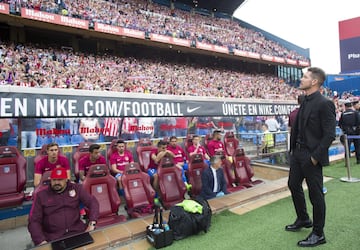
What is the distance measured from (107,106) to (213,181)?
108 inches

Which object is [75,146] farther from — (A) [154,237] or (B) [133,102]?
(A) [154,237]

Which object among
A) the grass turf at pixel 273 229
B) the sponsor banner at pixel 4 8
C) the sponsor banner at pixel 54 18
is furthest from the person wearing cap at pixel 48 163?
the sponsor banner at pixel 54 18

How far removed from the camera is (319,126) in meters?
2.72

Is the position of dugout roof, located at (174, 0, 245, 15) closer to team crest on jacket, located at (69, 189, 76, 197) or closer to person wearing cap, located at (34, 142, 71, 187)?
person wearing cap, located at (34, 142, 71, 187)

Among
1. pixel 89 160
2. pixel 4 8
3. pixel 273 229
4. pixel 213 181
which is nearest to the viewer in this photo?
pixel 273 229

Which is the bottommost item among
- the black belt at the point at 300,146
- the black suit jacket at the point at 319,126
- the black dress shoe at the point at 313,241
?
the black dress shoe at the point at 313,241

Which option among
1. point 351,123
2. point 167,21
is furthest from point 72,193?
point 167,21

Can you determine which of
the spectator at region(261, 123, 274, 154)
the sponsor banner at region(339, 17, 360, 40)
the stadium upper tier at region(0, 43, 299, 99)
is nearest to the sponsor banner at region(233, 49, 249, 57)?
the stadium upper tier at region(0, 43, 299, 99)

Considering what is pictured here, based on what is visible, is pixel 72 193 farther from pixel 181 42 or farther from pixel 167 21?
pixel 167 21

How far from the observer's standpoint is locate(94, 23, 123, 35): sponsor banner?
1694 centimetres

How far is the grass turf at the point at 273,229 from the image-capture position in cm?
286

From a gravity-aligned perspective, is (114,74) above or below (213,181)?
above

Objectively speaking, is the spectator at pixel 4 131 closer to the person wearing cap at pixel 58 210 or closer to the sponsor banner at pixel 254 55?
the person wearing cap at pixel 58 210

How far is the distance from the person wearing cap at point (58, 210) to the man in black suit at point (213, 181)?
6.96 ft
